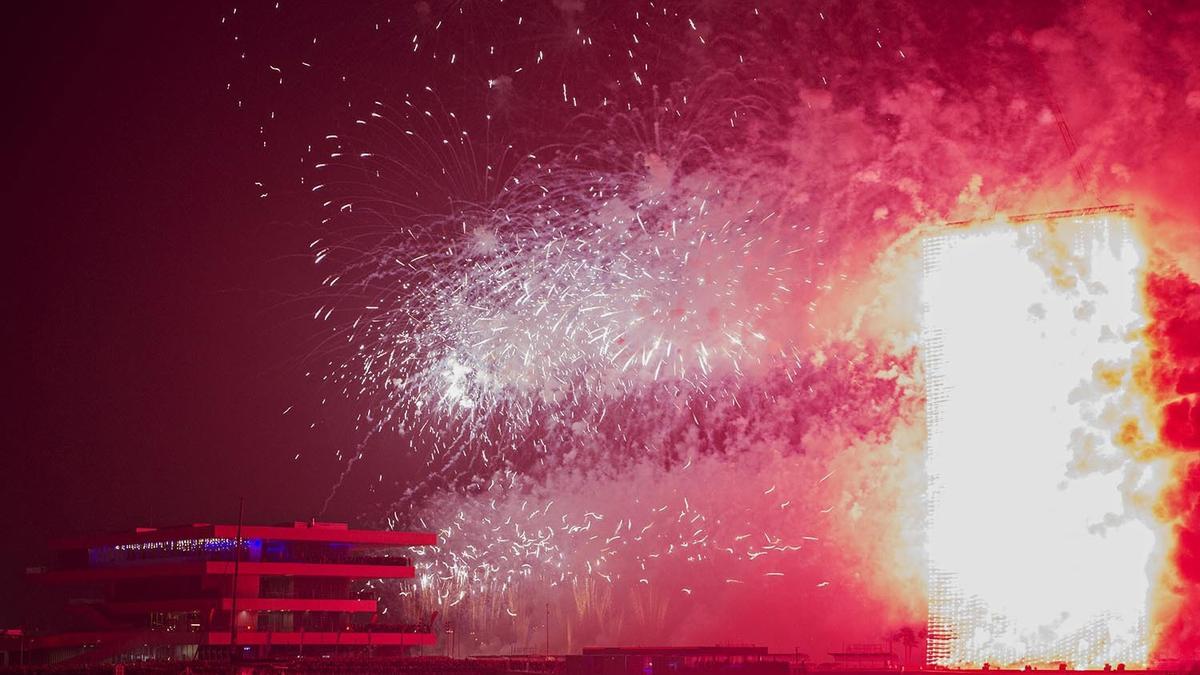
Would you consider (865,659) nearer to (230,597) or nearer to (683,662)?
(683,662)

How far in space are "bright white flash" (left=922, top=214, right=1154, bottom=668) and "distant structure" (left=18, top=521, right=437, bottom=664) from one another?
39.8 metres

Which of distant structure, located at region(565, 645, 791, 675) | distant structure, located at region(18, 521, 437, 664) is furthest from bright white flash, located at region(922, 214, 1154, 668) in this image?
distant structure, located at region(18, 521, 437, 664)

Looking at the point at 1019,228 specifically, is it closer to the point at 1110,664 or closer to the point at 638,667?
the point at 1110,664

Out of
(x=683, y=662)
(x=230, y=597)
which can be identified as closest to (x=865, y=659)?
(x=683, y=662)

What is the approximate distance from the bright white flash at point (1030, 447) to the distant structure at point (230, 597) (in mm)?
39788

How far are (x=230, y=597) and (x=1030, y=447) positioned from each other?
48.8 m

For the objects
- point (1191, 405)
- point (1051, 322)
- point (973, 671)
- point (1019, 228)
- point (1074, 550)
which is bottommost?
point (973, 671)

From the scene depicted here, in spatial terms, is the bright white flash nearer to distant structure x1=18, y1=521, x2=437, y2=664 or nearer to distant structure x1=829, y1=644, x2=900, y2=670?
distant structure x1=829, y1=644, x2=900, y2=670

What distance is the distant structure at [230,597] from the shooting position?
9000cm

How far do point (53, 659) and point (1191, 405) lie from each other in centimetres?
6980

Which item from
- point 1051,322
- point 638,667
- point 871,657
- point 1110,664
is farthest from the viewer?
point 871,657

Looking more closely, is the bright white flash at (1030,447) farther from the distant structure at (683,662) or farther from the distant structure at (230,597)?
the distant structure at (230,597)

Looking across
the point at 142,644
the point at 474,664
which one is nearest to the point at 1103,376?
the point at 474,664

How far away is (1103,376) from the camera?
225 feet
